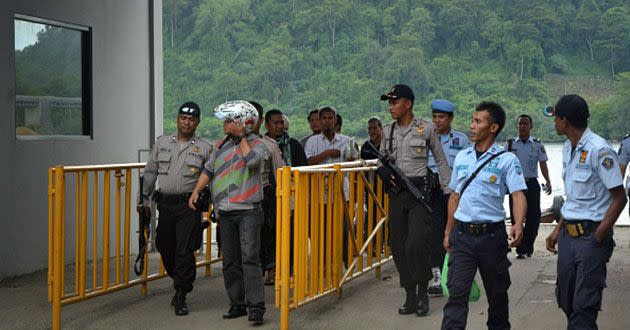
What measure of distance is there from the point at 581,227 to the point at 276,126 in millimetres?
4662

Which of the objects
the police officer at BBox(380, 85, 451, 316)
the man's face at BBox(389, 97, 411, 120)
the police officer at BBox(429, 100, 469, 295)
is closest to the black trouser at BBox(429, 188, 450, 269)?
the police officer at BBox(429, 100, 469, 295)

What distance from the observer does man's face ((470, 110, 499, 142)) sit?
6398 mm

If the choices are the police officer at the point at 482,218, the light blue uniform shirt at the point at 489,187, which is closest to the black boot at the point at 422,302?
the police officer at the point at 482,218

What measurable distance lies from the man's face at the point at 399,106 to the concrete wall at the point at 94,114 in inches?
155

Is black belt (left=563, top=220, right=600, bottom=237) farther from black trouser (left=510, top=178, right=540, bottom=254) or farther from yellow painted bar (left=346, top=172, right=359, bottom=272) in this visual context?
Result: black trouser (left=510, top=178, right=540, bottom=254)

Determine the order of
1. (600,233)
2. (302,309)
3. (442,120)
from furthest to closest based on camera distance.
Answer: (442,120)
(302,309)
(600,233)

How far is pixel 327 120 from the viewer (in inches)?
462

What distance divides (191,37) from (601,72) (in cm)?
1037

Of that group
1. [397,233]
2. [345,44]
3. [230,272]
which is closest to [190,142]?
[230,272]

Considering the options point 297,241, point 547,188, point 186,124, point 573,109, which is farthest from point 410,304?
point 547,188

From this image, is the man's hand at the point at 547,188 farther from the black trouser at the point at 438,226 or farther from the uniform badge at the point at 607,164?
the uniform badge at the point at 607,164

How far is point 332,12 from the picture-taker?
30484 mm

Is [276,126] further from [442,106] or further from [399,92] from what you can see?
[399,92]

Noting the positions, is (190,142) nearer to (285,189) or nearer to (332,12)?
(285,189)
